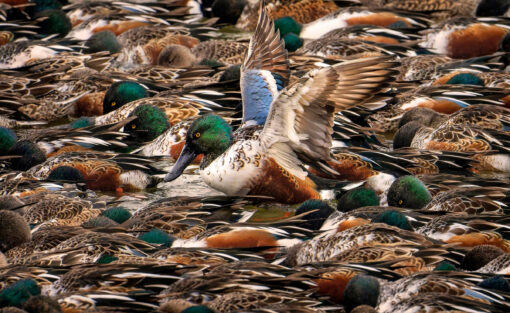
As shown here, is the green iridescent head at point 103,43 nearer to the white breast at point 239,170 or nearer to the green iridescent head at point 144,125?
the green iridescent head at point 144,125

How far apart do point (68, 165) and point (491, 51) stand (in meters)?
6.32

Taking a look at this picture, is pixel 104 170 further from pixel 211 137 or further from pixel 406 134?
pixel 406 134

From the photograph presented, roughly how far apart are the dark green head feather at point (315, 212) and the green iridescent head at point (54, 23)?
24.9ft

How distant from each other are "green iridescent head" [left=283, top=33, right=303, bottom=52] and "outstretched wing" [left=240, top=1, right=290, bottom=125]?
3599mm

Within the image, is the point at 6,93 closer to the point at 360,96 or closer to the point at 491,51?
the point at 360,96

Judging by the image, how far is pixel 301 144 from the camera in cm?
970

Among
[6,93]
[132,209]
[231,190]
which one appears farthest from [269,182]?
[6,93]

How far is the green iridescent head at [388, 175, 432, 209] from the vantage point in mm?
9312

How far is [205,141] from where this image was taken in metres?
9.98

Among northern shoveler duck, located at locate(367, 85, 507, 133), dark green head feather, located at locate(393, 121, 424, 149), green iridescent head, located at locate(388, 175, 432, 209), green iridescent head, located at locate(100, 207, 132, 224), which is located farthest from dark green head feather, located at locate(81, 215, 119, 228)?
northern shoveler duck, located at locate(367, 85, 507, 133)

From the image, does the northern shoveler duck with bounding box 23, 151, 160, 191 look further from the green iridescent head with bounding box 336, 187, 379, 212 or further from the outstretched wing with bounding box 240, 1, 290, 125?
the green iridescent head with bounding box 336, 187, 379, 212

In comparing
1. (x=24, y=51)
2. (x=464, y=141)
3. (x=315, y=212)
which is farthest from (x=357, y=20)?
(x=315, y=212)

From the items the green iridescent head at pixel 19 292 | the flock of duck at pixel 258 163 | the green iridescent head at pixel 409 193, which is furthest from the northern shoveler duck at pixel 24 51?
the green iridescent head at pixel 19 292

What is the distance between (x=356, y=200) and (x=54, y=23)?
25.0 feet
